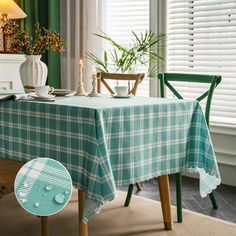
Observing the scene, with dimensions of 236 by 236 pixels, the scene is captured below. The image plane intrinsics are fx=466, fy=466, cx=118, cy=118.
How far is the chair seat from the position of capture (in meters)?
2.13

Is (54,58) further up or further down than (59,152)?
further up

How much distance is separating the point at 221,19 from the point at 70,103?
2.02 meters

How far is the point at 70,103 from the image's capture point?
230cm

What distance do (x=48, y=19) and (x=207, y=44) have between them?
5.91 ft

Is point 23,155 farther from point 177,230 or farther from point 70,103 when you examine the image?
point 177,230

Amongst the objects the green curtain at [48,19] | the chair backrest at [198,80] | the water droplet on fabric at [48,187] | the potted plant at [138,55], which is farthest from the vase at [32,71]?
the water droplet on fabric at [48,187]

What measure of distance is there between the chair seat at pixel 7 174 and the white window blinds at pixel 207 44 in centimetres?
204

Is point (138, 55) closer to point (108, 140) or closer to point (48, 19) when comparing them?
point (48, 19)

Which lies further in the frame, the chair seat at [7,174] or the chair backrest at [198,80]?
the chair backrest at [198,80]

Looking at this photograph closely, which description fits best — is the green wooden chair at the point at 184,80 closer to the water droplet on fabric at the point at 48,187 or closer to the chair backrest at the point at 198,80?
the chair backrest at the point at 198,80

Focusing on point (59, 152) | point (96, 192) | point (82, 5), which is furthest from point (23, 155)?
point (82, 5)

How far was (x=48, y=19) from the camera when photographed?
492cm

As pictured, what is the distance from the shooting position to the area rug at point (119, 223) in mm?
2680

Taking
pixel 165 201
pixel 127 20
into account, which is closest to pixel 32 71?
pixel 165 201
